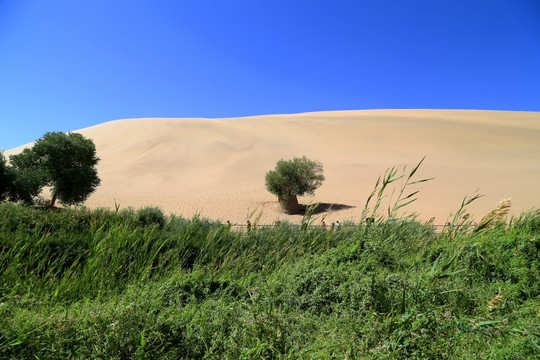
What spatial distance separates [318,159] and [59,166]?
30962 mm

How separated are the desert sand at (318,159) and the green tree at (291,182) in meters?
1.22

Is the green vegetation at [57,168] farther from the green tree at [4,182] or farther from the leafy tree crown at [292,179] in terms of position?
the leafy tree crown at [292,179]

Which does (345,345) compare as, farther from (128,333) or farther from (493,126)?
(493,126)

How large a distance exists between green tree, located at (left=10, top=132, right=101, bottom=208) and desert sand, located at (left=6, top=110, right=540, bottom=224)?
11.6 ft

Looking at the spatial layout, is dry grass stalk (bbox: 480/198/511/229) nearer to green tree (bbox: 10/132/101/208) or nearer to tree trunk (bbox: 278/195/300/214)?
tree trunk (bbox: 278/195/300/214)

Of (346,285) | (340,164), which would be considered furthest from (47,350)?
(340,164)

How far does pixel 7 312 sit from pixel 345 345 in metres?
2.66

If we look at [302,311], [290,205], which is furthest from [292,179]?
[302,311]

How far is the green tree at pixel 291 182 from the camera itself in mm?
26188

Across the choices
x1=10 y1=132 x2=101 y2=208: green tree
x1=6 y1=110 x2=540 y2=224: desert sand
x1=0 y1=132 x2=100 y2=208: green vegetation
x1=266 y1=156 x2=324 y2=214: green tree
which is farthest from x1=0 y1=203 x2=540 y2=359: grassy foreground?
x1=266 y1=156 x2=324 y2=214: green tree

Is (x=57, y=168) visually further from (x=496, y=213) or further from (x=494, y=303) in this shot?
(x=494, y=303)

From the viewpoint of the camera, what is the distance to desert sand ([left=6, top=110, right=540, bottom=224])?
27.5 m

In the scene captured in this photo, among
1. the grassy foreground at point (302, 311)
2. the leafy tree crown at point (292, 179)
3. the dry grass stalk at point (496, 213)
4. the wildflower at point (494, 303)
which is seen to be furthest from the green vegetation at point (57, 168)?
the wildflower at point (494, 303)

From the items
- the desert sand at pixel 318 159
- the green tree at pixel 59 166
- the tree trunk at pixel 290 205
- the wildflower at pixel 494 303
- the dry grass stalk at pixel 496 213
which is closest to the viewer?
the wildflower at pixel 494 303
